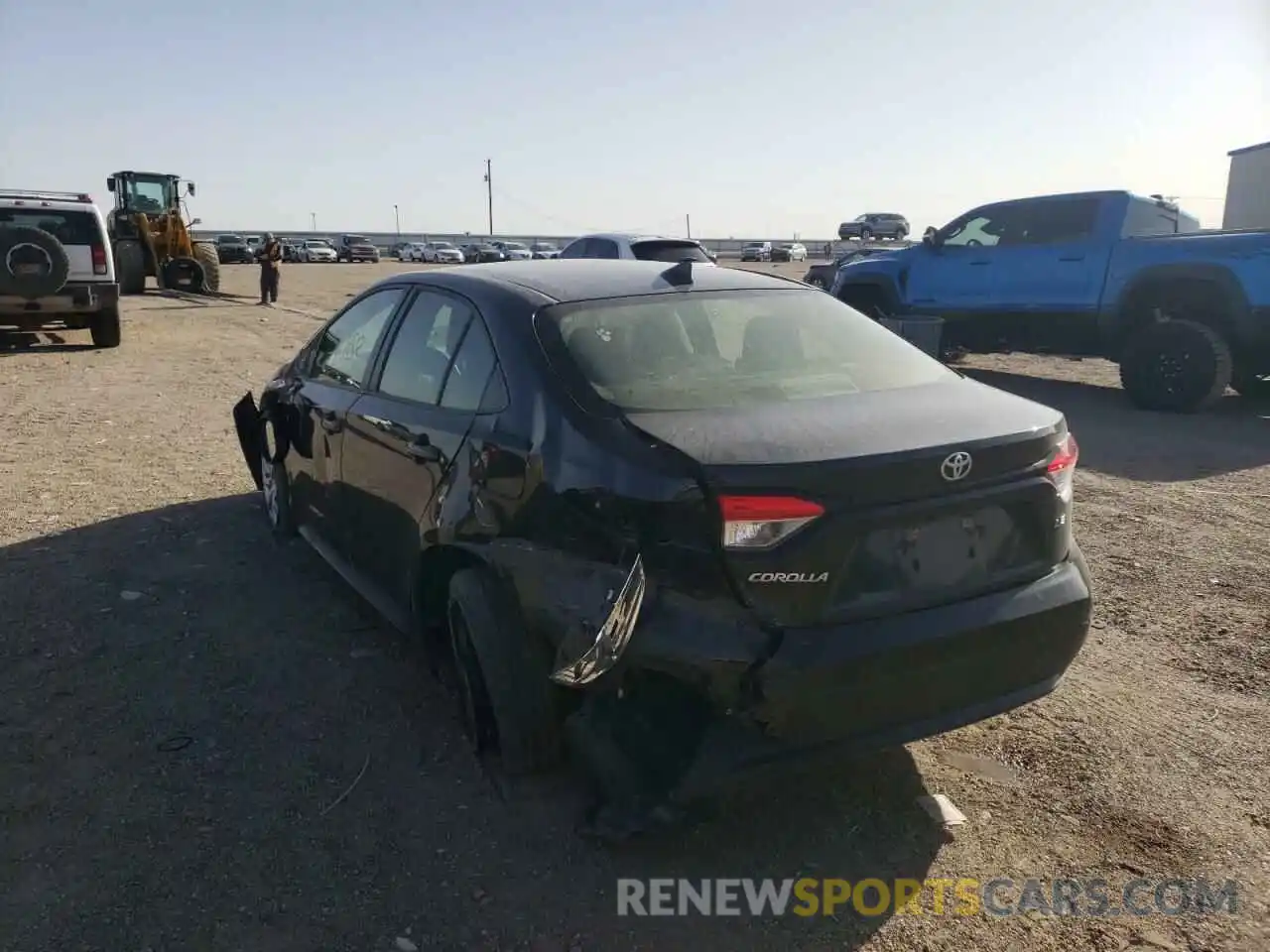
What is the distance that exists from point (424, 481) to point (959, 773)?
6.76 feet

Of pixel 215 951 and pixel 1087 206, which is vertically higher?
pixel 1087 206

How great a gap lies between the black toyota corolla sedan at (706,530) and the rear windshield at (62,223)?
39.0 ft

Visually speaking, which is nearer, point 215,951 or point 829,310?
point 215,951

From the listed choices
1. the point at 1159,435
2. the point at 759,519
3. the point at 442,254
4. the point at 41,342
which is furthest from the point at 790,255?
the point at 759,519

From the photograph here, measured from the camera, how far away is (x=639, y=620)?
2.55 m

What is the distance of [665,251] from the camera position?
12.5m

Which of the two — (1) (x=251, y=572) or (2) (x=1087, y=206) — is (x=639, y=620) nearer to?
(1) (x=251, y=572)

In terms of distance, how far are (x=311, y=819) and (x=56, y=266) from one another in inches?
462

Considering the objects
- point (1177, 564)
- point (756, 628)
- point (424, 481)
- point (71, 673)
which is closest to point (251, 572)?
point (71, 673)

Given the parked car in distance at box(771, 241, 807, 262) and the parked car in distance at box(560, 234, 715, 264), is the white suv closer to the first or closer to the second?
the parked car in distance at box(560, 234, 715, 264)

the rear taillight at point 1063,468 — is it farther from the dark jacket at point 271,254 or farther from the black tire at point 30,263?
the dark jacket at point 271,254

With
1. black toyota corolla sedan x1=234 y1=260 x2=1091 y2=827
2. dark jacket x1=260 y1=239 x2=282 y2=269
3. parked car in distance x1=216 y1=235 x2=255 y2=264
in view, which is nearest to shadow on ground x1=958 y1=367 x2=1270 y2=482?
black toyota corolla sedan x1=234 y1=260 x2=1091 y2=827

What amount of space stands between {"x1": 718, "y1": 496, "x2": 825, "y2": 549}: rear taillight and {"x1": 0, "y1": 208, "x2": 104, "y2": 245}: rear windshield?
13367mm

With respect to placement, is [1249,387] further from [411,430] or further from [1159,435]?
[411,430]
